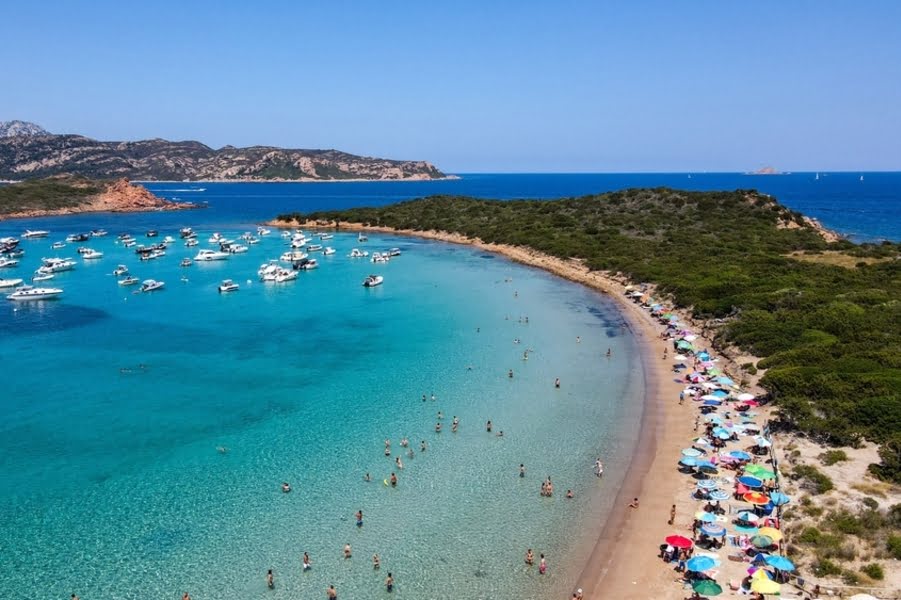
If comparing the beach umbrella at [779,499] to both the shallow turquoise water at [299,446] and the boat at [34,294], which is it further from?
the boat at [34,294]

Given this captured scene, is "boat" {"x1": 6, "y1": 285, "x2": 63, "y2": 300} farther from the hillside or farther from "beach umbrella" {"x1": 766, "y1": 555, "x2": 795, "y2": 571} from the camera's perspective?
"beach umbrella" {"x1": 766, "y1": 555, "x2": 795, "y2": 571}

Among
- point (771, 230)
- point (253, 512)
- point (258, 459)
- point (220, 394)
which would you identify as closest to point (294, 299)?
point (220, 394)

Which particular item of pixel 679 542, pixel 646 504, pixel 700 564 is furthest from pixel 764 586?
pixel 646 504

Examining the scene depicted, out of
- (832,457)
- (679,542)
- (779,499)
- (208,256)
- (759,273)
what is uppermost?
(759,273)

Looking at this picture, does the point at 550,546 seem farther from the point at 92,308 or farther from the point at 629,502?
the point at 92,308

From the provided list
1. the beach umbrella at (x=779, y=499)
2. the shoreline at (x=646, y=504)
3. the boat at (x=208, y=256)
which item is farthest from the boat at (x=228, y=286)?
the beach umbrella at (x=779, y=499)

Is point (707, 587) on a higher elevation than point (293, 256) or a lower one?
lower

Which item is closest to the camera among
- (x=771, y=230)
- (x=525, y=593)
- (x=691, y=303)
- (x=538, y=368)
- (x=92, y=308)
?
(x=525, y=593)

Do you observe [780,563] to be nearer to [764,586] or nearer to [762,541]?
[764,586]
